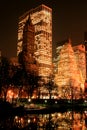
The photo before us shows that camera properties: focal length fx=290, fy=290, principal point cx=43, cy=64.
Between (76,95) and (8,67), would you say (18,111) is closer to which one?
(8,67)

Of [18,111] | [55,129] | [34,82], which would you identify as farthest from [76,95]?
[55,129]

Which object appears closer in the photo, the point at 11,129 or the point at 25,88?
the point at 11,129

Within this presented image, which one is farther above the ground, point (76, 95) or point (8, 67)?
point (8, 67)

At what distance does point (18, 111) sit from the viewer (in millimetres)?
64562

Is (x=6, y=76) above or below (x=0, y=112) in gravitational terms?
above

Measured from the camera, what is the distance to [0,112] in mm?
57688

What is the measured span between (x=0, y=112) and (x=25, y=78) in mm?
49860

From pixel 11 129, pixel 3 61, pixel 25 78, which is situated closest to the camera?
pixel 11 129

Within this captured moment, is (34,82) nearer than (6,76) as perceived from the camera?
No

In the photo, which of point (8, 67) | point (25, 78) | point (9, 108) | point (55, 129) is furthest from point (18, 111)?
point (25, 78)

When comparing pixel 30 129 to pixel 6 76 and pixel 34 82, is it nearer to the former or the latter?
pixel 6 76

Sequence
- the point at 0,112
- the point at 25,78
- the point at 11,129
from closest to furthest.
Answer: the point at 11,129 < the point at 0,112 < the point at 25,78

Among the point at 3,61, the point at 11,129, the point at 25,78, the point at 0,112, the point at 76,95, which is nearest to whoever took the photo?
the point at 11,129

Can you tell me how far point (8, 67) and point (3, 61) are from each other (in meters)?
2.82
